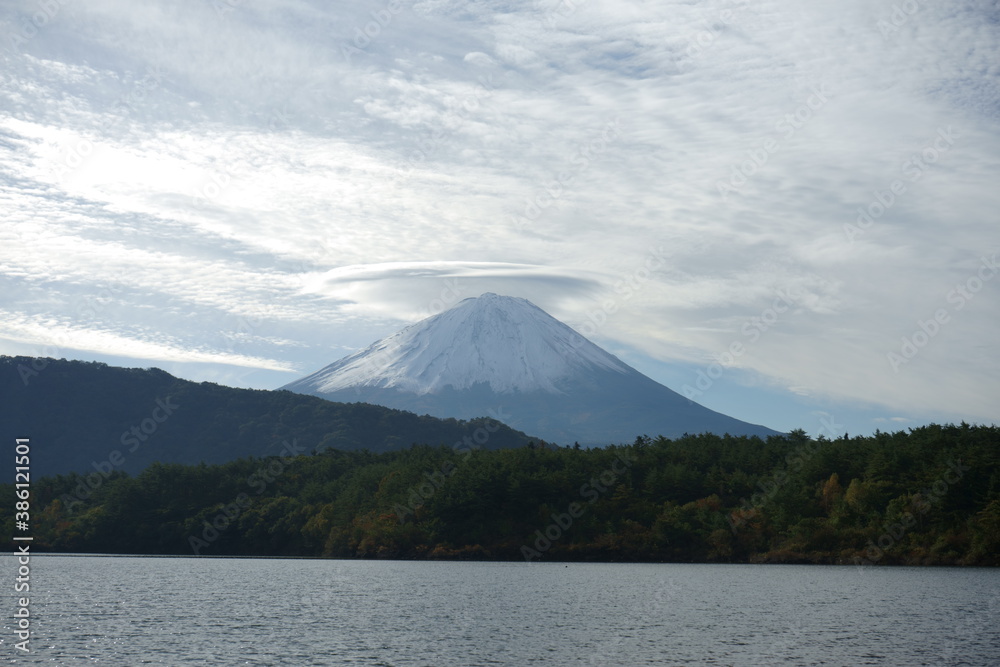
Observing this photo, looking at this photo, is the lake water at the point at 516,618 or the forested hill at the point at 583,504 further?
the forested hill at the point at 583,504

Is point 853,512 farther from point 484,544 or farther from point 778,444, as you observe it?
point 484,544

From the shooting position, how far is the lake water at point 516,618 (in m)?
38.7

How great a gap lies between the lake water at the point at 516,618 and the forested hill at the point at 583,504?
13.3 meters

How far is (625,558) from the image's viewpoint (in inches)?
4437

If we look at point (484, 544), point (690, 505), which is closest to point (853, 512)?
point (690, 505)

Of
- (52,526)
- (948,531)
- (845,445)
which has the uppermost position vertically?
(845,445)

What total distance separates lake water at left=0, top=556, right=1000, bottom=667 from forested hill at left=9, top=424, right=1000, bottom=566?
43.5ft

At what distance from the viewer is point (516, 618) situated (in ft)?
171

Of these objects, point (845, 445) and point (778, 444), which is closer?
point (845, 445)

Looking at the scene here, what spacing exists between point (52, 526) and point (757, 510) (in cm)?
9942

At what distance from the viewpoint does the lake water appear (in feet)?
127

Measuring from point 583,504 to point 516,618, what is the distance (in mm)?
67065

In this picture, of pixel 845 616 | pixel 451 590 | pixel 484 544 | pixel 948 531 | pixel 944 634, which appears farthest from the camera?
pixel 484 544

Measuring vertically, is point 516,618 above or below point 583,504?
below
